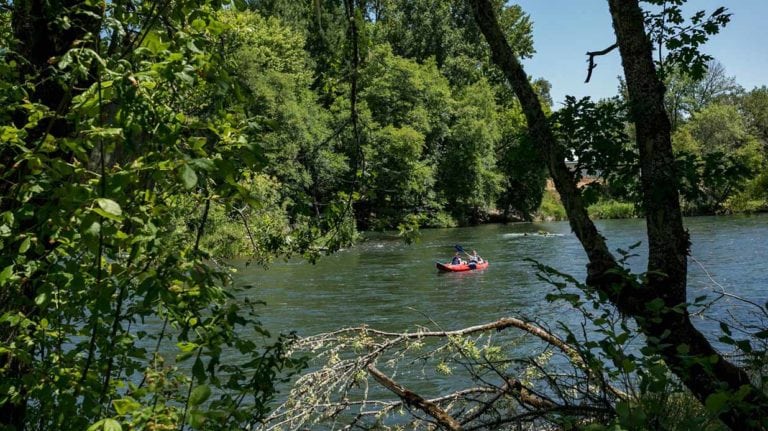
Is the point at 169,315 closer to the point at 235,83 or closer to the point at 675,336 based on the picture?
the point at 235,83

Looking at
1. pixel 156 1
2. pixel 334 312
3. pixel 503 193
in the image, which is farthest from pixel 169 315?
pixel 503 193

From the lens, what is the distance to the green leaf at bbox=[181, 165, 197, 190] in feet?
5.51

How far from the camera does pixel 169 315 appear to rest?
270 centimetres

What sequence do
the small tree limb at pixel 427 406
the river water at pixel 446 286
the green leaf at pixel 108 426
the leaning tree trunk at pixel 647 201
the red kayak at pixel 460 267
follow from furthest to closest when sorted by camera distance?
the red kayak at pixel 460 267
the river water at pixel 446 286
the small tree limb at pixel 427 406
the leaning tree trunk at pixel 647 201
the green leaf at pixel 108 426

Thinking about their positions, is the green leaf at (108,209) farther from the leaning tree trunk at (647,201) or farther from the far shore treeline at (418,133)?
the leaning tree trunk at (647,201)

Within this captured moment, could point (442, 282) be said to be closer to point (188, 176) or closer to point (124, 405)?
point (124, 405)

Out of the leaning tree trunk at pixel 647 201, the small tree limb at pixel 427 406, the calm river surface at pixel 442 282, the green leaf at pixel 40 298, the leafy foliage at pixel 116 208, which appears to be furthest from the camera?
the calm river surface at pixel 442 282

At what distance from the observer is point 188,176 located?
5.61ft

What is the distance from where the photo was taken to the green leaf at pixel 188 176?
5.51 feet

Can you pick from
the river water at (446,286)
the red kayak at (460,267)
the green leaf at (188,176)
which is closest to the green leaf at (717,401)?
the green leaf at (188,176)

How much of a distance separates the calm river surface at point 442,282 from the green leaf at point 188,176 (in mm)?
7924

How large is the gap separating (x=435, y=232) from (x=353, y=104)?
3542 centimetres

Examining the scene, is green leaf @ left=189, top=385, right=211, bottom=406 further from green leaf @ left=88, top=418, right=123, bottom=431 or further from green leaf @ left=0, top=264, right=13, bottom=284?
green leaf @ left=0, top=264, right=13, bottom=284

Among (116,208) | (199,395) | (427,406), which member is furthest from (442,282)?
(116,208)
